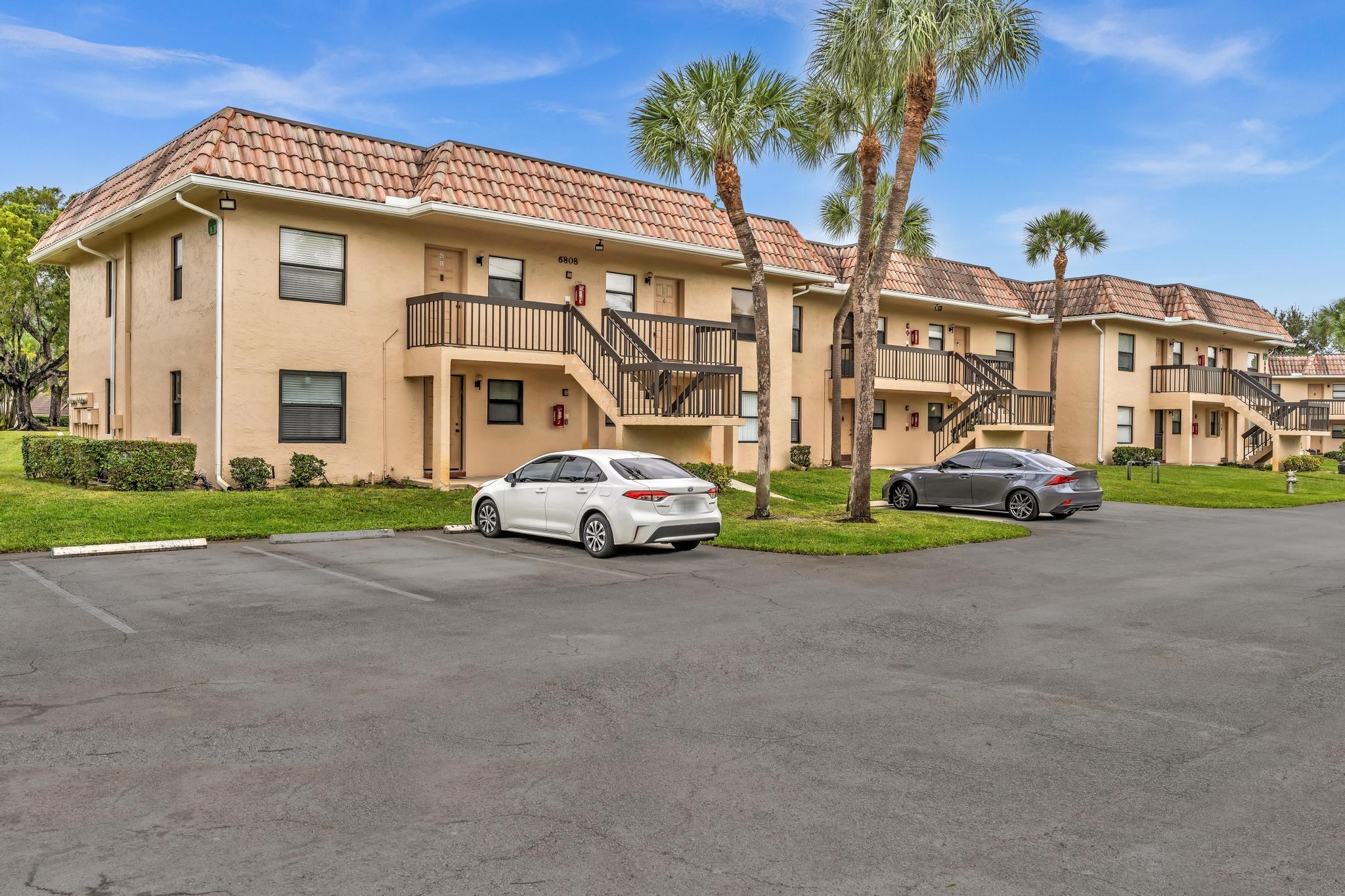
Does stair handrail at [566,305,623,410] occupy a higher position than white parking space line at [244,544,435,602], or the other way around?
stair handrail at [566,305,623,410]

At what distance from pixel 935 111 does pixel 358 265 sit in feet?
40.8

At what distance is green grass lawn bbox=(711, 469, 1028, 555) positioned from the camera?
14852mm

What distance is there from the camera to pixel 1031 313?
128 feet

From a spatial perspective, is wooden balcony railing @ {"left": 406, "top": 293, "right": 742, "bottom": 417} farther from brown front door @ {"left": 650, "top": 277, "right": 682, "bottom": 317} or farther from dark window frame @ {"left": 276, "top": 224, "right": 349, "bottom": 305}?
brown front door @ {"left": 650, "top": 277, "right": 682, "bottom": 317}

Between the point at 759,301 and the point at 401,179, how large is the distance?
8043 mm

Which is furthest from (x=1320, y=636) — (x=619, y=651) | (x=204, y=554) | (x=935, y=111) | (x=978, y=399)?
(x=978, y=399)

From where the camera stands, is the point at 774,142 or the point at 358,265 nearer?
the point at 774,142

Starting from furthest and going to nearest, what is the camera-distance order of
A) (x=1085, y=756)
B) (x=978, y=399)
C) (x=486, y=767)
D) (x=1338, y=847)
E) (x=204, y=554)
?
(x=978, y=399) < (x=204, y=554) < (x=1085, y=756) < (x=486, y=767) < (x=1338, y=847)

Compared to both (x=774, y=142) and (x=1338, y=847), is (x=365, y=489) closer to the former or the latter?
(x=774, y=142)

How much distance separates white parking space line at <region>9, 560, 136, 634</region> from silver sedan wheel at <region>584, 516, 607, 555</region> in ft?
19.7

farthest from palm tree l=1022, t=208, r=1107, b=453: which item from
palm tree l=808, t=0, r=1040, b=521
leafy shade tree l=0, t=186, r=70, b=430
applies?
leafy shade tree l=0, t=186, r=70, b=430

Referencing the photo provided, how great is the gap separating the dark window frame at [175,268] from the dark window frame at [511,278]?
6.14m

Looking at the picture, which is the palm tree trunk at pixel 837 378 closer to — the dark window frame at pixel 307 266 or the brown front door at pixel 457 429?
the brown front door at pixel 457 429

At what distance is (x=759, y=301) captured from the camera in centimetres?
1855
